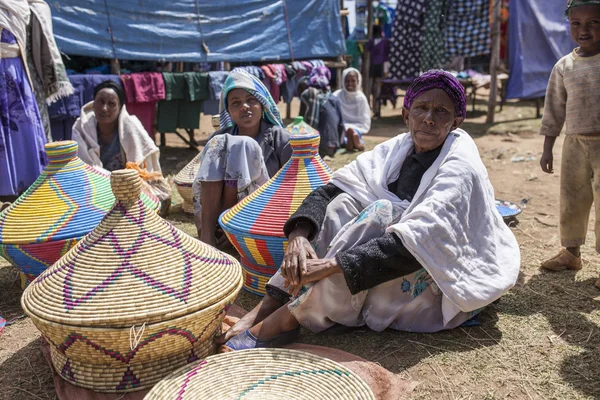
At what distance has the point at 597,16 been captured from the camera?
2.76 metres

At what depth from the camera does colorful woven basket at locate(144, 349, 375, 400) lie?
1802mm

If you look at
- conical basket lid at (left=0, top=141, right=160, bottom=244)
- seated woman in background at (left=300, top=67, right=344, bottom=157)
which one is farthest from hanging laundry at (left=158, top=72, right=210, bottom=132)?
conical basket lid at (left=0, top=141, right=160, bottom=244)

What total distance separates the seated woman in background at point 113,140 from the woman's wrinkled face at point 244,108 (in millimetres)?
1118

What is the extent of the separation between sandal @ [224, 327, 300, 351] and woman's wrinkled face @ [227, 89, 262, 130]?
1583mm

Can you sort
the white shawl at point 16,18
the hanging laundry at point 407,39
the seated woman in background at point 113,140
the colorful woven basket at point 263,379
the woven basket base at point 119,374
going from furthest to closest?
the hanging laundry at point 407,39 → the seated woman in background at point 113,140 → the white shawl at point 16,18 → the woven basket base at point 119,374 → the colorful woven basket at point 263,379

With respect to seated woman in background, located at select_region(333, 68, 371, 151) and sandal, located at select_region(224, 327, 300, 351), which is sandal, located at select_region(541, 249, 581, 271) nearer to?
sandal, located at select_region(224, 327, 300, 351)

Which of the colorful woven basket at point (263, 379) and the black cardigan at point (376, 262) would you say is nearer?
the colorful woven basket at point (263, 379)

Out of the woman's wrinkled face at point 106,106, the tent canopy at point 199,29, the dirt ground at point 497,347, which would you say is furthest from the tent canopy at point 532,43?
the woman's wrinkled face at point 106,106

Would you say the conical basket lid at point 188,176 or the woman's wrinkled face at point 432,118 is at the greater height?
the woman's wrinkled face at point 432,118

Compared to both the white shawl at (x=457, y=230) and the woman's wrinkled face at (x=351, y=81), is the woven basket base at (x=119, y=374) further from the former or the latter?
the woman's wrinkled face at (x=351, y=81)

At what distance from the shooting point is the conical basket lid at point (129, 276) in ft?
5.95

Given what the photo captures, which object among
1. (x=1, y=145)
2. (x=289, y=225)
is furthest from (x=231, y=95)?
(x=1, y=145)

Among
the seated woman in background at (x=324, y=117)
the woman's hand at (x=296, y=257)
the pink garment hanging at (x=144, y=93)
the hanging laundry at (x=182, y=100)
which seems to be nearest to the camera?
the woman's hand at (x=296, y=257)

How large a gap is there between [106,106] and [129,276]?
2.83m
